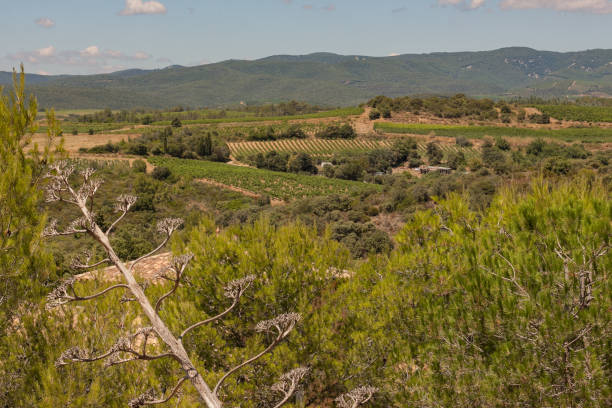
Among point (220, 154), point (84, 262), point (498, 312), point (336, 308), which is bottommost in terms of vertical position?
point (220, 154)

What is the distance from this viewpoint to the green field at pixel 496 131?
88.7m

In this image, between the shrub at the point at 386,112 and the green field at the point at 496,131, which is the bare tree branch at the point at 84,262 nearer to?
the green field at the point at 496,131

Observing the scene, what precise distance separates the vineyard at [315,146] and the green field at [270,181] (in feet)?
68.1

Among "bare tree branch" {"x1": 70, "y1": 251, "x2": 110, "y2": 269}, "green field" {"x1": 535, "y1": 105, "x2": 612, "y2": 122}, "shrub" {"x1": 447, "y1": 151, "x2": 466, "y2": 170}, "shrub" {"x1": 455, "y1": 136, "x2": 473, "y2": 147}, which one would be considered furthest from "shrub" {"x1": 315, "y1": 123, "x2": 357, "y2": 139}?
"bare tree branch" {"x1": 70, "y1": 251, "x2": 110, "y2": 269}

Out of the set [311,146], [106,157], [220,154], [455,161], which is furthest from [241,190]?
[311,146]

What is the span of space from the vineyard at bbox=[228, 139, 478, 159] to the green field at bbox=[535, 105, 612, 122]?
1603 inches

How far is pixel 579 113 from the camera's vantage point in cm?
11106

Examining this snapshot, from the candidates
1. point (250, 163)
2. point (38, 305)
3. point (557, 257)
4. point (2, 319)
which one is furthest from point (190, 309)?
point (250, 163)

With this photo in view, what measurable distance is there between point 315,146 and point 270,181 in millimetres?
35621

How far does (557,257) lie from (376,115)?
11753 cm

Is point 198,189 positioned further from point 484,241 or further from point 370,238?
point 484,241

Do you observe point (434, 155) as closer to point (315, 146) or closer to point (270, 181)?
point (315, 146)

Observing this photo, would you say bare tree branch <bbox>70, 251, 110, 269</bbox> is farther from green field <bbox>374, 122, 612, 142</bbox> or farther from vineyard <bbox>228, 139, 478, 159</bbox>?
green field <bbox>374, 122, 612, 142</bbox>

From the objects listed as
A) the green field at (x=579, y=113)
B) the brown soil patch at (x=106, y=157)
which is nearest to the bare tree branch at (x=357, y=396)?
the brown soil patch at (x=106, y=157)
